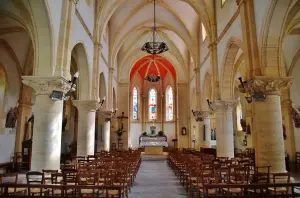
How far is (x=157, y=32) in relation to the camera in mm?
28516

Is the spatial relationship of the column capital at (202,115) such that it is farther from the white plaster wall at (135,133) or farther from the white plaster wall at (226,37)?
the white plaster wall at (135,133)

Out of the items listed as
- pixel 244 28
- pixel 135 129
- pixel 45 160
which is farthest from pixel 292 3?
pixel 135 129

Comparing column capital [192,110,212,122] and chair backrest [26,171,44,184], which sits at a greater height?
column capital [192,110,212,122]

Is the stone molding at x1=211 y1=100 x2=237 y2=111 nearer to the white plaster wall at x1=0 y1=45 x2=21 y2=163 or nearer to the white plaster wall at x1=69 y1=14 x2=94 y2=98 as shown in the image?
the white plaster wall at x1=69 y1=14 x2=94 y2=98

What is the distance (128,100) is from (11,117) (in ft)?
57.0

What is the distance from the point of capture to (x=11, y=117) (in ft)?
53.1

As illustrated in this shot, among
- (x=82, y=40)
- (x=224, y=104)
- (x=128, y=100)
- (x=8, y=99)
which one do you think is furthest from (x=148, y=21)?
(x=8, y=99)

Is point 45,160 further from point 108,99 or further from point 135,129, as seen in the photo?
point 135,129

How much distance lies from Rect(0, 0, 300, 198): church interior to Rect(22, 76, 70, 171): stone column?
0.12 ft

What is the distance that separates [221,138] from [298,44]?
26.5ft

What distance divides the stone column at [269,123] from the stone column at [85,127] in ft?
30.7

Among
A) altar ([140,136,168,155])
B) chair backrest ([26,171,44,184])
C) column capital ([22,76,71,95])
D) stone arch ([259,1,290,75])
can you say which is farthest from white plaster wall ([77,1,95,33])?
altar ([140,136,168,155])

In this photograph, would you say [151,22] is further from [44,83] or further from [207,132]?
[44,83]

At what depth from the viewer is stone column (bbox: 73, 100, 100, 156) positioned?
599 inches
